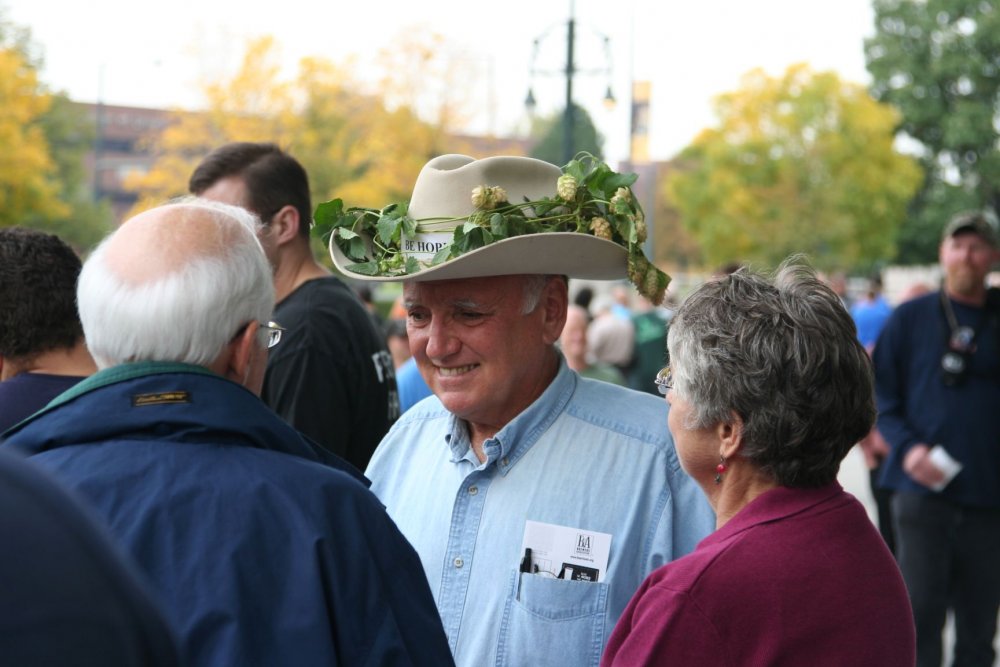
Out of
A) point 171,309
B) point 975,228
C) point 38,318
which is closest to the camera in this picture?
point 171,309

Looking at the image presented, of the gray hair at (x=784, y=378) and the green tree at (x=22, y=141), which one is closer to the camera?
the gray hair at (x=784, y=378)

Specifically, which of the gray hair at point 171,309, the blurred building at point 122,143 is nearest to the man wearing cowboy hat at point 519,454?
the gray hair at point 171,309

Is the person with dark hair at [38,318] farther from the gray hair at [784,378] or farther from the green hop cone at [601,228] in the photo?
the gray hair at [784,378]

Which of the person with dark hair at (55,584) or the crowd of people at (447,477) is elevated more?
the person with dark hair at (55,584)

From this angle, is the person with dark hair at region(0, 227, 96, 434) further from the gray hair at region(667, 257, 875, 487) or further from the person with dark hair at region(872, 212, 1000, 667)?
the person with dark hair at region(872, 212, 1000, 667)

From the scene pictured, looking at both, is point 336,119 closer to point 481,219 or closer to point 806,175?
point 806,175

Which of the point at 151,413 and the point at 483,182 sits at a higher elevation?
the point at 483,182

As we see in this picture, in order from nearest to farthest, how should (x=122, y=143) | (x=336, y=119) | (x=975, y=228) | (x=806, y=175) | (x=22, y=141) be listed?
1. (x=975, y=228)
2. (x=22, y=141)
3. (x=336, y=119)
4. (x=806, y=175)
5. (x=122, y=143)

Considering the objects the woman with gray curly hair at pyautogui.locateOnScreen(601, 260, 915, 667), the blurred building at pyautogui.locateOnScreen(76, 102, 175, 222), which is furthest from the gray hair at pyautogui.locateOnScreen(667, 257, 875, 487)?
the blurred building at pyautogui.locateOnScreen(76, 102, 175, 222)

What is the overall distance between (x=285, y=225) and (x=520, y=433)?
6.02 feet

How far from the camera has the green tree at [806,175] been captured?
159 ft

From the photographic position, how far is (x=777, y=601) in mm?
1958

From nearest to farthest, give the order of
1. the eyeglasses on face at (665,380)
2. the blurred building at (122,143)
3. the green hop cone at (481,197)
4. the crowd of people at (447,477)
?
1. the crowd of people at (447,477)
2. the eyeglasses on face at (665,380)
3. the green hop cone at (481,197)
4. the blurred building at (122,143)

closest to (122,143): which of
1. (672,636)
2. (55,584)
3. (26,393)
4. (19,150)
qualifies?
(19,150)
